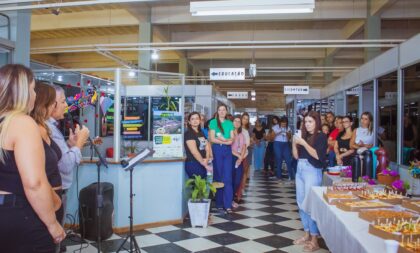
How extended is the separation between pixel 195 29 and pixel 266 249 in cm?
834

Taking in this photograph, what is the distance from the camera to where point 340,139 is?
5582mm

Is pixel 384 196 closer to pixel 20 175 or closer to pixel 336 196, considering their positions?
pixel 336 196

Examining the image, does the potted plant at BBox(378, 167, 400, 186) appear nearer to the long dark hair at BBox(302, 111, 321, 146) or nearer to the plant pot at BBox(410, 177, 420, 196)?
the plant pot at BBox(410, 177, 420, 196)

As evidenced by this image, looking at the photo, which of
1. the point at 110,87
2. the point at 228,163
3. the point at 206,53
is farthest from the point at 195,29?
the point at 228,163

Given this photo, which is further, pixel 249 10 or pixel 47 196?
pixel 249 10

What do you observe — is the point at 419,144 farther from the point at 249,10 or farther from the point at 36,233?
the point at 36,233

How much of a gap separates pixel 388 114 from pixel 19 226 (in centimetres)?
540

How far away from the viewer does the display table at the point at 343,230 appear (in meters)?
1.95

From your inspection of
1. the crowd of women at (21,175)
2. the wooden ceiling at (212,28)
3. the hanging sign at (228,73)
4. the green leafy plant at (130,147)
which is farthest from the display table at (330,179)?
the wooden ceiling at (212,28)

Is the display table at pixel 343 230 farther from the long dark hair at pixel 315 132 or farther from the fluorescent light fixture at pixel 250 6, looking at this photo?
the fluorescent light fixture at pixel 250 6

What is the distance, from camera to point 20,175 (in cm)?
161

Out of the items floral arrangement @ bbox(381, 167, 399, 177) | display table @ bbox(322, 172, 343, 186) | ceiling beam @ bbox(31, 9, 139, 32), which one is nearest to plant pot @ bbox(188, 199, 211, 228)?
display table @ bbox(322, 172, 343, 186)

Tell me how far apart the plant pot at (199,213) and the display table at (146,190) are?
8.0 inches

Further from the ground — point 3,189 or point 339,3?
point 339,3
